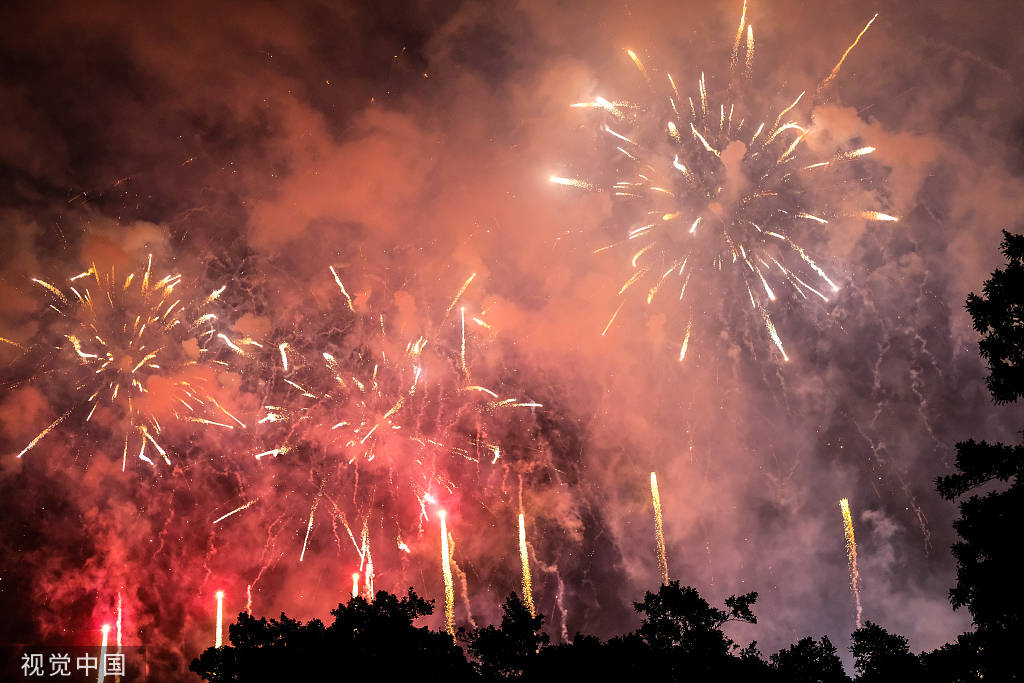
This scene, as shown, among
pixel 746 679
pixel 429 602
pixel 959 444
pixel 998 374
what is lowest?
pixel 746 679

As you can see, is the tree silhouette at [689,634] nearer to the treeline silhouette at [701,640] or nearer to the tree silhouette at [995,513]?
the treeline silhouette at [701,640]

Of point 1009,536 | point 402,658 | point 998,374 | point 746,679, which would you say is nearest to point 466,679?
point 402,658

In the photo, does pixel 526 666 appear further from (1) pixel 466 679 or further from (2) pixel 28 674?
(2) pixel 28 674

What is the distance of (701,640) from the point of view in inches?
1054

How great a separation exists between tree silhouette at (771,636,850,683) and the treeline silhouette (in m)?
0.04

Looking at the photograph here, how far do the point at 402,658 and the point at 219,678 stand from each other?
5608 millimetres

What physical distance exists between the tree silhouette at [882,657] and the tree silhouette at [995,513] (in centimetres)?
435

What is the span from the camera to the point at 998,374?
61.3 feet

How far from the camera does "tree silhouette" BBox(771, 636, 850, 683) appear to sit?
25.2 metres

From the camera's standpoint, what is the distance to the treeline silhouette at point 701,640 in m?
17.6

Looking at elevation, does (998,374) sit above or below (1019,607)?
above

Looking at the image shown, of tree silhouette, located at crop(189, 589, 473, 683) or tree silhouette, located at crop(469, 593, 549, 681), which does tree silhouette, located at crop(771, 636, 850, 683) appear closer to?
tree silhouette, located at crop(469, 593, 549, 681)

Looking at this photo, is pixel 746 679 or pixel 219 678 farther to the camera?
pixel 746 679

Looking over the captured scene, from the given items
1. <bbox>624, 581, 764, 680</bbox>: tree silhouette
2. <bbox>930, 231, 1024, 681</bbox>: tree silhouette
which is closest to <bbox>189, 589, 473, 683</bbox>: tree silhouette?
<bbox>624, 581, 764, 680</bbox>: tree silhouette
